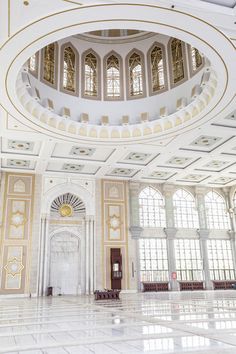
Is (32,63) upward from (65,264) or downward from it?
upward

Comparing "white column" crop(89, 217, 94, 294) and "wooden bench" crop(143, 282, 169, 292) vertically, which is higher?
"white column" crop(89, 217, 94, 294)

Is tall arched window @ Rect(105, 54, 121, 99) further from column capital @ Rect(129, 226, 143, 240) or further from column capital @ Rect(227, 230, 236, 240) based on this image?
column capital @ Rect(227, 230, 236, 240)

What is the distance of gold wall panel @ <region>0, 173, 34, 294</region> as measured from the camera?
57.8 ft

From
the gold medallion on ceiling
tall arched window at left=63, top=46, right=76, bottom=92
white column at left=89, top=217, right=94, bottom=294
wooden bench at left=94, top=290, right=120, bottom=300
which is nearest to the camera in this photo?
wooden bench at left=94, top=290, right=120, bottom=300

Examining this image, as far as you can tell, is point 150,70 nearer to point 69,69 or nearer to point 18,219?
point 69,69

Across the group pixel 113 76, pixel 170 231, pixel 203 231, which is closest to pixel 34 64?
pixel 113 76

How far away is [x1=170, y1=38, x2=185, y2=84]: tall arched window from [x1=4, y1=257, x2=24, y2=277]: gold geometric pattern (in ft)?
39.9

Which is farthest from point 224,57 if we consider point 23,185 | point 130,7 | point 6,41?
point 23,185

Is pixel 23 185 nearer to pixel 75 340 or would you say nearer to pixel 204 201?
pixel 204 201

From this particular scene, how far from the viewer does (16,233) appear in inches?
723

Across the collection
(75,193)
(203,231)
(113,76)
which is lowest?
(203,231)

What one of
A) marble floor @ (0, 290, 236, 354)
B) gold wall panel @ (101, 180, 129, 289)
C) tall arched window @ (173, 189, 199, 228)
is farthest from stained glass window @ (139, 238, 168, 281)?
marble floor @ (0, 290, 236, 354)

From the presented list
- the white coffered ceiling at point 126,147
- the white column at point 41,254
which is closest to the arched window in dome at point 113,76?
the white coffered ceiling at point 126,147

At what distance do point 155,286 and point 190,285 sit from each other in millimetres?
2355
